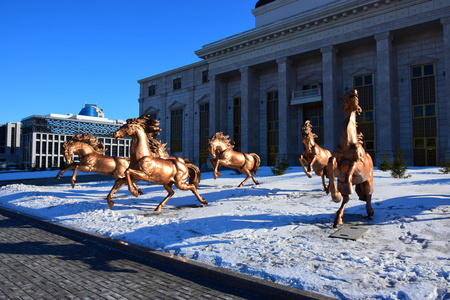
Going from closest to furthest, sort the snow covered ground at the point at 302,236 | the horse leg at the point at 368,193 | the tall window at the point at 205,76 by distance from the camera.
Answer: the snow covered ground at the point at 302,236 → the horse leg at the point at 368,193 → the tall window at the point at 205,76

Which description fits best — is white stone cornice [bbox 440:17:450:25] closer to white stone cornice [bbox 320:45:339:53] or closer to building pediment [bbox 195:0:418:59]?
building pediment [bbox 195:0:418:59]

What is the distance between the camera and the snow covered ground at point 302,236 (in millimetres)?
4516

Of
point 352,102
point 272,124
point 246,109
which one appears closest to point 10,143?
point 246,109

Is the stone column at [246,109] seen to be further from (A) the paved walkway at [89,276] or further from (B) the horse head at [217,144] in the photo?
(A) the paved walkway at [89,276]

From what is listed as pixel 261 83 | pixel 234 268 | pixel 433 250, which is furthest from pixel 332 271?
pixel 261 83

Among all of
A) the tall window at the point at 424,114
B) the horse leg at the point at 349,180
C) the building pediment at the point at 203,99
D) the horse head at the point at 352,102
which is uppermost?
the building pediment at the point at 203,99

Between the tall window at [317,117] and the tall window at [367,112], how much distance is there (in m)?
4.21

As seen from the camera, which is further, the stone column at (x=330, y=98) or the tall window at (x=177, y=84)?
the tall window at (x=177, y=84)

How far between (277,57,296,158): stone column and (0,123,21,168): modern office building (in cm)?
9230

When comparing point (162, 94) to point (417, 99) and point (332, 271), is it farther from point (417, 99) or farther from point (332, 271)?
point (332, 271)

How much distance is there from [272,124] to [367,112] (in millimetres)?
11004

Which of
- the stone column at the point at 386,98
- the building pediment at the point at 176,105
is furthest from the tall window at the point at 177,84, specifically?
the stone column at the point at 386,98

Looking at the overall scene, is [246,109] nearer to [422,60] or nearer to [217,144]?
[422,60]

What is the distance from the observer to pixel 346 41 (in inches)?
1215
